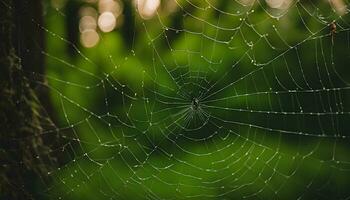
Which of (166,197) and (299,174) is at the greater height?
(299,174)

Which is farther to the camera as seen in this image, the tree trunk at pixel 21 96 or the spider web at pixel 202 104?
the tree trunk at pixel 21 96

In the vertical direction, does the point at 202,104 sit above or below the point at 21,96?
above

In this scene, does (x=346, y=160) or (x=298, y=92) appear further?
(x=346, y=160)

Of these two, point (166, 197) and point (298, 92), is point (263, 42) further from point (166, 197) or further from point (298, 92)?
point (166, 197)

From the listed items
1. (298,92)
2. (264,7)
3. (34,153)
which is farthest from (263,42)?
(34,153)

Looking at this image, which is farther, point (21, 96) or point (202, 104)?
point (202, 104)

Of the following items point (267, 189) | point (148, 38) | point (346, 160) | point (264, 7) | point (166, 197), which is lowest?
point (166, 197)

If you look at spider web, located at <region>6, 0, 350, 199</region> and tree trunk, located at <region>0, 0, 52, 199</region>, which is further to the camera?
tree trunk, located at <region>0, 0, 52, 199</region>

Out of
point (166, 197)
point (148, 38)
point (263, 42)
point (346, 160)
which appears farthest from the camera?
point (346, 160)
